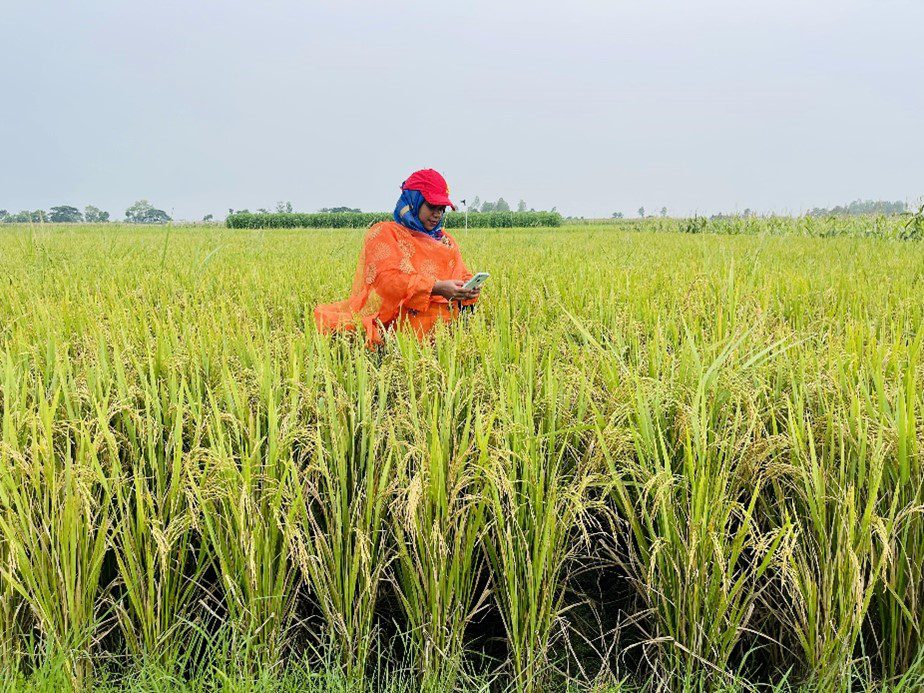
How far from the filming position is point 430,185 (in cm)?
307

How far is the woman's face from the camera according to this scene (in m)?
3.15

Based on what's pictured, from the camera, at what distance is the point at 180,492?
4.80ft

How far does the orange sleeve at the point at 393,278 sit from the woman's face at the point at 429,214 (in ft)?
0.58

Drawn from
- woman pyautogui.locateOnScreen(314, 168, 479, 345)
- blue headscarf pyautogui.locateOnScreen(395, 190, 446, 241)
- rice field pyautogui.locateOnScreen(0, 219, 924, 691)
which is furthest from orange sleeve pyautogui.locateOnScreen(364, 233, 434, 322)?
rice field pyautogui.locateOnScreen(0, 219, 924, 691)

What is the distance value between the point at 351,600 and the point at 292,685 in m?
0.19

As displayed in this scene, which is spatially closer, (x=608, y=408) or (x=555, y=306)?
(x=608, y=408)

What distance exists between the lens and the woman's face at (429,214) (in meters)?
3.15

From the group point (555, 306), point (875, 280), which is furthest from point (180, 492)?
point (875, 280)

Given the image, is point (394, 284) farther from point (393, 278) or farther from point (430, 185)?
Result: point (430, 185)

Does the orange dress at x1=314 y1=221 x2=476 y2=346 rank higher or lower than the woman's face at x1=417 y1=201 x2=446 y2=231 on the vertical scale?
lower

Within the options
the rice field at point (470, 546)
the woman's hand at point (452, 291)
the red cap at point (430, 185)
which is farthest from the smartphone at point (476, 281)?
the rice field at point (470, 546)

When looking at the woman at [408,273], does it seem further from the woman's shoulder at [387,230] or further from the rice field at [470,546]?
the rice field at [470,546]

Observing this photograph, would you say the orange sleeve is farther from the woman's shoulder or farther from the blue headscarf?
the blue headscarf

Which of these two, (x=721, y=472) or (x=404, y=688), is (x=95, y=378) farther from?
(x=721, y=472)
